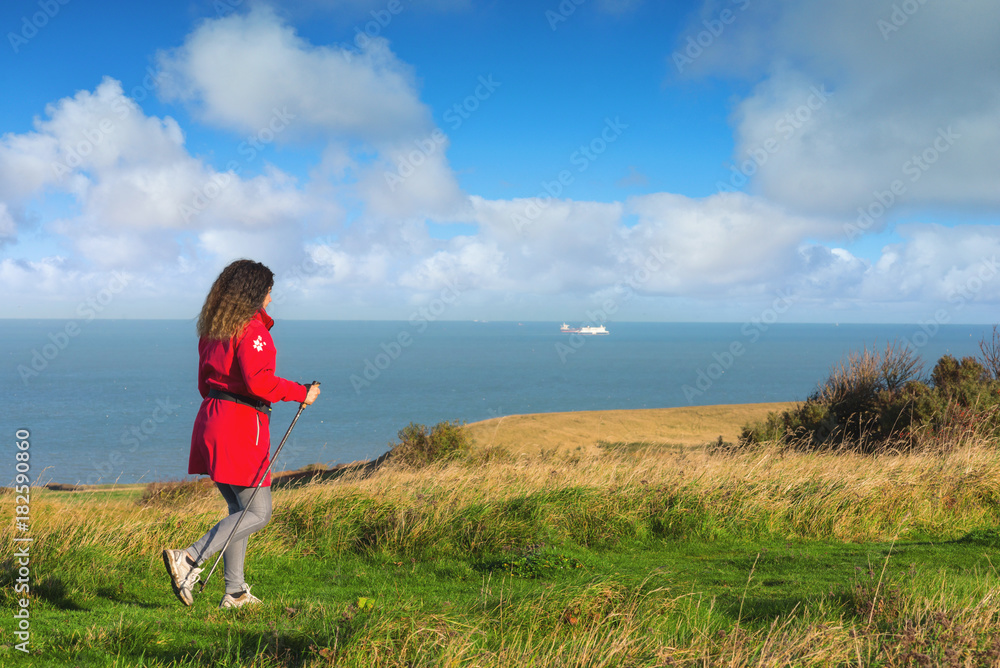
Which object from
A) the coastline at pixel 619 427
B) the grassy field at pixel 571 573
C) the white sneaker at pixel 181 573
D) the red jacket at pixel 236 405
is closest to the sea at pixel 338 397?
the grassy field at pixel 571 573

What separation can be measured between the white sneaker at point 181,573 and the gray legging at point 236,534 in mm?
67

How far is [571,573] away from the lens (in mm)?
5227

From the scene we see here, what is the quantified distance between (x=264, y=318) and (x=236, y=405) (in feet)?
2.03

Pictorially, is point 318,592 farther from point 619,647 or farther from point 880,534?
point 880,534

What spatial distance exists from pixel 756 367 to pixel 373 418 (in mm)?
80252

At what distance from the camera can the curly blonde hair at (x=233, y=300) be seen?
398cm

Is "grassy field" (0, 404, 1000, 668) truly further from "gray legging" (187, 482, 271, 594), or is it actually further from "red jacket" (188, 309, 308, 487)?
"red jacket" (188, 309, 308, 487)

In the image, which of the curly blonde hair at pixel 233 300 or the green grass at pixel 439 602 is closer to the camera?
the green grass at pixel 439 602

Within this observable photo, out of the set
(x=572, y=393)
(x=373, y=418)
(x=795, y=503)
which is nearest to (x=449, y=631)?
(x=795, y=503)

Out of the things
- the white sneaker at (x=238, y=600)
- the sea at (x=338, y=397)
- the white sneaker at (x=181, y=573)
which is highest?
the white sneaker at (x=181, y=573)

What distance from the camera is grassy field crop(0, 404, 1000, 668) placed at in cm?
327

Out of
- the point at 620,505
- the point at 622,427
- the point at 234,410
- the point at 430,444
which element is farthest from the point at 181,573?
the point at 622,427

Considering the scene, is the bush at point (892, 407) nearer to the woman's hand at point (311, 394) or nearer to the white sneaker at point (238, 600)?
the woman's hand at point (311, 394)

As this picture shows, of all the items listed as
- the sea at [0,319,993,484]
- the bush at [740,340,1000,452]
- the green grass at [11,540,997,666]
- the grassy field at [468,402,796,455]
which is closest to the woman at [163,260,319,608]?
the green grass at [11,540,997,666]
